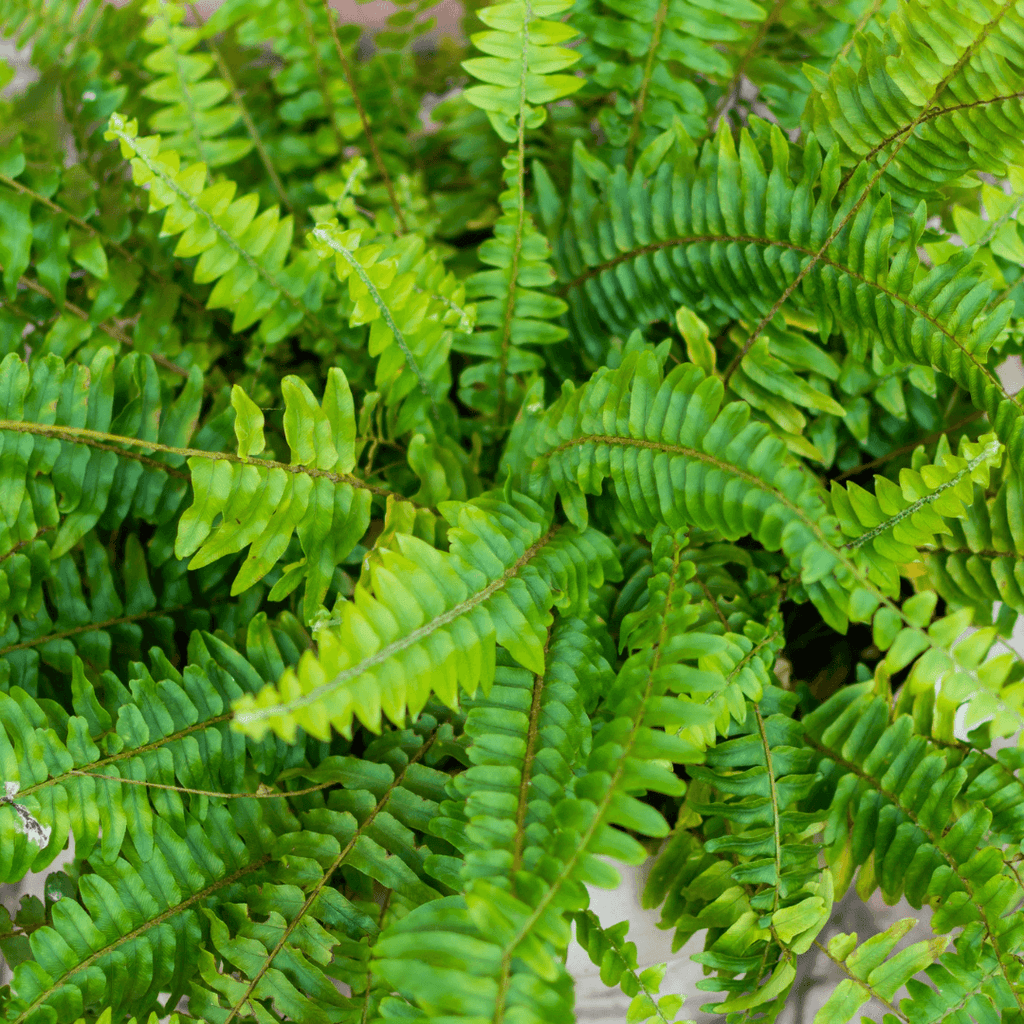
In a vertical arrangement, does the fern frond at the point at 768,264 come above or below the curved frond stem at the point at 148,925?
above

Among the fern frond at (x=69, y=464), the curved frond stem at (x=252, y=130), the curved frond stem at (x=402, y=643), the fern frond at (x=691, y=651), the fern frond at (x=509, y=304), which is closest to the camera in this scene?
the curved frond stem at (x=402, y=643)

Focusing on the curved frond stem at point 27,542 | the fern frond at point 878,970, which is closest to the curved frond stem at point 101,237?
the curved frond stem at point 27,542

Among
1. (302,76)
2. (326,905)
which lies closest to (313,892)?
(326,905)

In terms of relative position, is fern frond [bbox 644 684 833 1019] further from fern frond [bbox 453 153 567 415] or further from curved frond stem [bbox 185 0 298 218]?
curved frond stem [bbox 185 0 298 218]

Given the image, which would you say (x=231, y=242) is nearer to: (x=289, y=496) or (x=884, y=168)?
(x=289, y=496)

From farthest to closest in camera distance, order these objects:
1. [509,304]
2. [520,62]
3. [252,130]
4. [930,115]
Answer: [252,130], [509,304], [520,62], [930,115]

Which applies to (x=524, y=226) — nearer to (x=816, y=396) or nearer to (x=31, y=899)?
(x=816, y=396)

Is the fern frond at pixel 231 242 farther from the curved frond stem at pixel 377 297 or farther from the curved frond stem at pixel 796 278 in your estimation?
the curved frond stem at pixel 796 278
